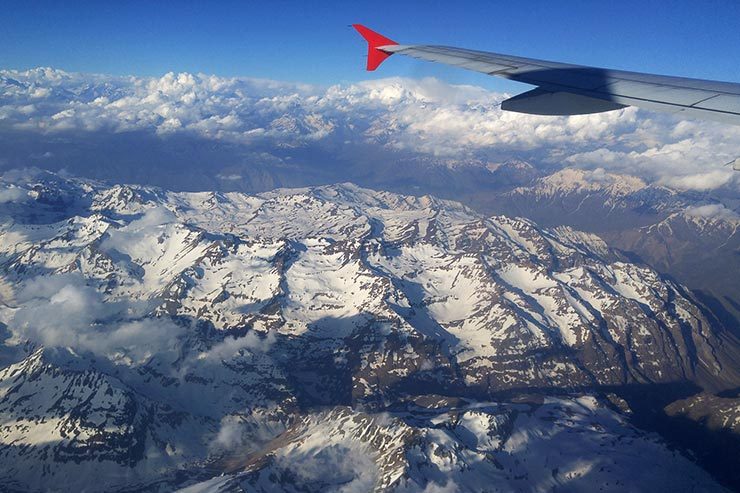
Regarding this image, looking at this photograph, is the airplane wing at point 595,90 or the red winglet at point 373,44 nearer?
the airplane wing at point 595,90

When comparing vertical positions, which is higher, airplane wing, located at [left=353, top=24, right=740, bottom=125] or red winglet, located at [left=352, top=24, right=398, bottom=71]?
red winglet, located at [left=352, top=24, right=398, bottom=71]

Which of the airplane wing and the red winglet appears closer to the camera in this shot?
the airplane wing

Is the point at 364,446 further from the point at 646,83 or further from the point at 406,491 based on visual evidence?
the point at 646,83

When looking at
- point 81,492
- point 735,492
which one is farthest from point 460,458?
point 81,492

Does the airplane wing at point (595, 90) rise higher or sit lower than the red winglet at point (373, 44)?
lower

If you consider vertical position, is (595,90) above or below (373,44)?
below
